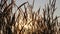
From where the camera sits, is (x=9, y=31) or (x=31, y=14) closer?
(x=9, y=31)

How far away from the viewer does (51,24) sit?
1845 millimetres

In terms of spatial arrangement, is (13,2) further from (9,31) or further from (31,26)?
(31,26)

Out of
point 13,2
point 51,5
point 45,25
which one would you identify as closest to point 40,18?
point 45,25

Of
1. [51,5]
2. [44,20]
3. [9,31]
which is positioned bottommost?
[9,31]

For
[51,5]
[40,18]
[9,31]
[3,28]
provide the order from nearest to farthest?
[9,31] < [3,28] < [51,5] < [40,18]

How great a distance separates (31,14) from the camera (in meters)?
1.83

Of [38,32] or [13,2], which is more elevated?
[13,2]

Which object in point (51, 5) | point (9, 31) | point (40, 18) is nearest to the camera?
Result: point (9, 31)

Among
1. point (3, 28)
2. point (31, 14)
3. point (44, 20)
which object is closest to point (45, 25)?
point (44, 20)

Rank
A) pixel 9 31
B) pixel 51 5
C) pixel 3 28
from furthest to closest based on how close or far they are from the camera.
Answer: pixel 51 5 < pixel 3 28 < pixel 9 31

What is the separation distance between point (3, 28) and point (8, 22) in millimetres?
84

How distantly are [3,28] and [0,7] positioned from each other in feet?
0.55

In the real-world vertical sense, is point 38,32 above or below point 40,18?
below

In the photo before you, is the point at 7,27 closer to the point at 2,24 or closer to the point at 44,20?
the point at 2,24
